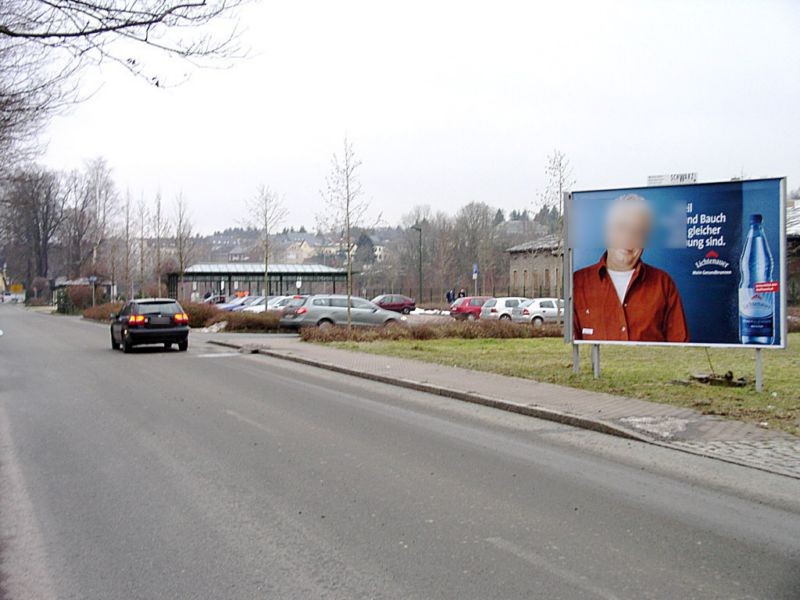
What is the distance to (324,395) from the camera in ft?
45.5

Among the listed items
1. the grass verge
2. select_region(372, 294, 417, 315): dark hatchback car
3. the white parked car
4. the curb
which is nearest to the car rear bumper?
the grass verge

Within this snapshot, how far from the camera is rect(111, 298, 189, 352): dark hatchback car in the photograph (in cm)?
2388

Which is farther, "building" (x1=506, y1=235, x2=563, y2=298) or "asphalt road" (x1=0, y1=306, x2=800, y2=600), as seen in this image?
"building" (x1=506, y1=235, x2=563, y2=298)

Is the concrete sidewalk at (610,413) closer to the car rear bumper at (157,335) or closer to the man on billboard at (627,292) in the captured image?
the man on billboard at (627,292)

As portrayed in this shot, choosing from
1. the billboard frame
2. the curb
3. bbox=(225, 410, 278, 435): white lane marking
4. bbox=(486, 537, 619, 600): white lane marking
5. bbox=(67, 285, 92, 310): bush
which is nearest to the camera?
bbox=(486, 537, 619, 600): white lane marking

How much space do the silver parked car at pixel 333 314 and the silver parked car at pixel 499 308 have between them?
831cm

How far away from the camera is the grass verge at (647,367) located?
1147cm

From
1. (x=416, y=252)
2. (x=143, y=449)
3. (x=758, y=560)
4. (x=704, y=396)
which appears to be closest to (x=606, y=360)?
(x=704, y=396)

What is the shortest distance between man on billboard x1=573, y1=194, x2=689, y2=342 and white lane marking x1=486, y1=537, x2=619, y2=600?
888 cm

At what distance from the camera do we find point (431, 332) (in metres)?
27.5

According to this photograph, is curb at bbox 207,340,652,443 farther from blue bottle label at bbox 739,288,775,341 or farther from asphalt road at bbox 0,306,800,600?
blue bottle label at bbox 739,288,775,341

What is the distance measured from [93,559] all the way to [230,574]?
0.98 meters

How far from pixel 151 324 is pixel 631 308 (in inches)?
580

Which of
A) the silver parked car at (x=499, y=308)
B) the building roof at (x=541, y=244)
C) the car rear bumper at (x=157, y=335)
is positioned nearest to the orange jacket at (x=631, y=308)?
the car rear bumper at (x=157, y=335)
